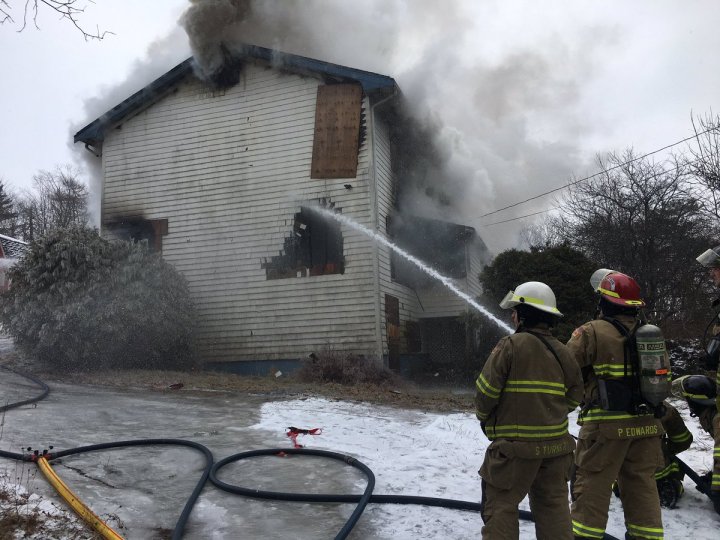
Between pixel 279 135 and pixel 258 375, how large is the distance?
5648 millimetres

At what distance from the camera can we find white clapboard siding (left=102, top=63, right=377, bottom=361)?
40.1ft

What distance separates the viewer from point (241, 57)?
44.2ft

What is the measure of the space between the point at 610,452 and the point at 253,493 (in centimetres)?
232

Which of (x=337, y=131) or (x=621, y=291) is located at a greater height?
(x=337, y=131)

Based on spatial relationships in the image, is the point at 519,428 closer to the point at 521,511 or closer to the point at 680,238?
the point at 521,511

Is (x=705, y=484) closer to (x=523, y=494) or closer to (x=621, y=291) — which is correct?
(x=621, y=291)

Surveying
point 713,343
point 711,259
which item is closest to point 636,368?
point 713,343

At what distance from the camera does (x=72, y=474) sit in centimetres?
420

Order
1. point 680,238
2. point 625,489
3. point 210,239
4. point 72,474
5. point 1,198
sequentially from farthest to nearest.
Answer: point 1,198
point 680,238
point 210,239
point 72,474
point 625,489

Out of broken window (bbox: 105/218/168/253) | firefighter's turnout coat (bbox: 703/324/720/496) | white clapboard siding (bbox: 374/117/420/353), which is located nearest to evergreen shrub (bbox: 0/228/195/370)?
broken window (bbox: 105/218/168/253)

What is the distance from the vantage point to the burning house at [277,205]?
483 inches

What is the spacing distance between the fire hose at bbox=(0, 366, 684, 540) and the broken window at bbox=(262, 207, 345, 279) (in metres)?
7.66

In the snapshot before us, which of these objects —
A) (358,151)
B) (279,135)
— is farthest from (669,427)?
(279,135)

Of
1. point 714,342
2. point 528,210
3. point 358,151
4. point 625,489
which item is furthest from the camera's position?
point 528,210
